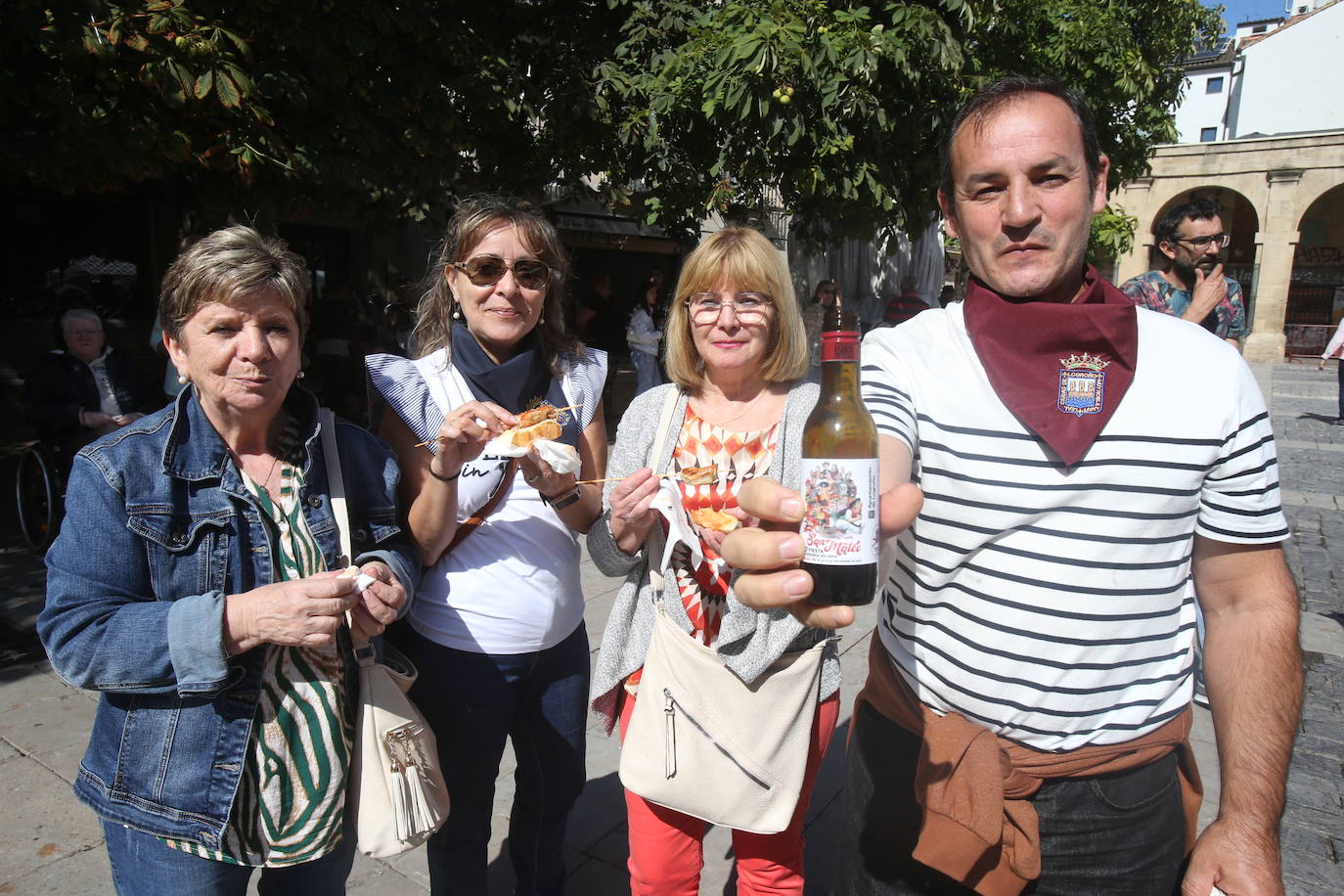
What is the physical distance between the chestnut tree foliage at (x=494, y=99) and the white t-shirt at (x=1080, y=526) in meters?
4.93

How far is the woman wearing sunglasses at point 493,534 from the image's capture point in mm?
2307

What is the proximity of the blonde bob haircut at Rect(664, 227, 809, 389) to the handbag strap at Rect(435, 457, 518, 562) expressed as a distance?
1.97 feet

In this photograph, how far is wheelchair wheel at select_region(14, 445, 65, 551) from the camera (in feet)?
20.4

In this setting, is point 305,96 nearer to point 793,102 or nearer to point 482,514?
point 793,102

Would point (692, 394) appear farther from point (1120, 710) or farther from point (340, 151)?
point (340, 151)

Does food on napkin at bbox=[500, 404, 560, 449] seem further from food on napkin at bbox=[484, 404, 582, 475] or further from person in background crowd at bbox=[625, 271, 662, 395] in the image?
person in background crowd at bbox=[625, 271, 662, 395]

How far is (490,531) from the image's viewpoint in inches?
92.8

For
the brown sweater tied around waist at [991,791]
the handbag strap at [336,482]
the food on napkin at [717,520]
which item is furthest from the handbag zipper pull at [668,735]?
the handbag strap at [336,482]

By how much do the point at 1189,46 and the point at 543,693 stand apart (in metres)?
16.3

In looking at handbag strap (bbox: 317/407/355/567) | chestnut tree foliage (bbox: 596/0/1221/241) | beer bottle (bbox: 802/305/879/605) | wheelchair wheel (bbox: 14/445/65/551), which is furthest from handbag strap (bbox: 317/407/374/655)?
wheelchair wheel (bbox: 14/445/65/551)

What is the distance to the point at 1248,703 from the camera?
1.55 metres

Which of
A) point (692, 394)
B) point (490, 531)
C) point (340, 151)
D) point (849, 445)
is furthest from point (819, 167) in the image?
point (849, 445)

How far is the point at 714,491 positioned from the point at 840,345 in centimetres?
86

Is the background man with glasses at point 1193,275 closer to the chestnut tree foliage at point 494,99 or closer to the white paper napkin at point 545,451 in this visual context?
the chestnut tree foliage at point 494,99
